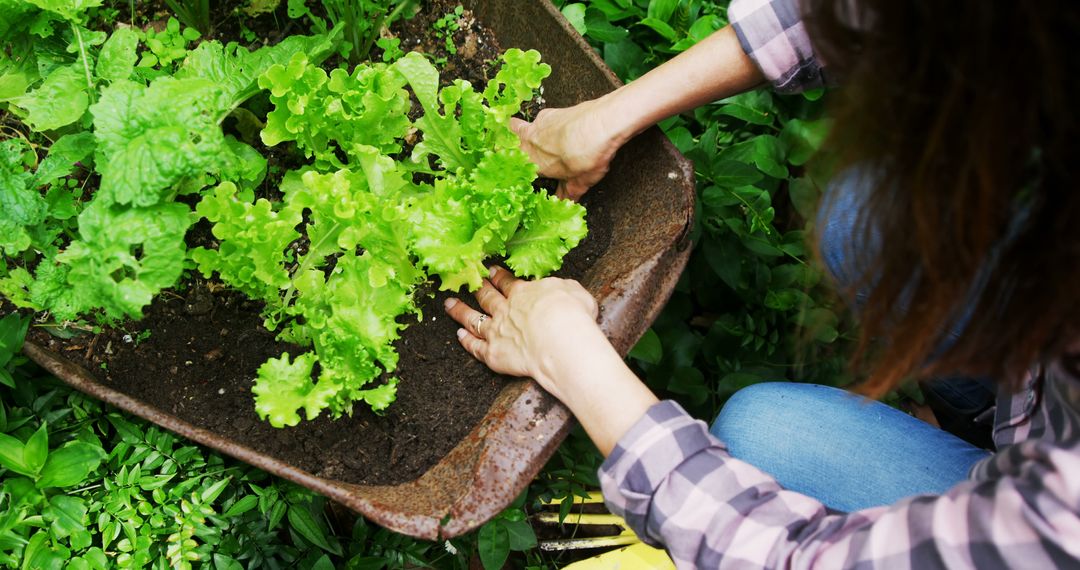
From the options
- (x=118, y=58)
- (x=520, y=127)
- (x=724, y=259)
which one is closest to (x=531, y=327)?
(x=520, y=127)

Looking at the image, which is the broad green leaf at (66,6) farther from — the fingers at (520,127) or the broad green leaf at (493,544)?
the broad green leaf at (493,544)

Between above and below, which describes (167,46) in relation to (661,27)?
above

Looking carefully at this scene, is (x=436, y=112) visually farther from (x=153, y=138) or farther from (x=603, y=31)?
(x=603, y=31)

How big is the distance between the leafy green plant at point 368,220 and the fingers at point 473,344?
84 millimetres

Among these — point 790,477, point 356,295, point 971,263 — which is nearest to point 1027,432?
point 790,477

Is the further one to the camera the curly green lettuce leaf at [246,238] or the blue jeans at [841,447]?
the blue jeans at [841,447]

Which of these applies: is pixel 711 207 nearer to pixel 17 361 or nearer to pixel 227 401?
pixel 227 401

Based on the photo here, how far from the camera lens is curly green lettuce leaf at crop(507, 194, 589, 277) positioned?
1.25m

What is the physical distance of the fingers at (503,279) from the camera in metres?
1.32

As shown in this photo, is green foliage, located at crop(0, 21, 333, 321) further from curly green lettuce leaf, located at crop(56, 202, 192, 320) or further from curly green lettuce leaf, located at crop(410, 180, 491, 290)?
curly green lettuce leaf, located at crop(410, 180, 491, 290)

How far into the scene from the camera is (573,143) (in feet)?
4.34

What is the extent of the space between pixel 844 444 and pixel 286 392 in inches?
34.2

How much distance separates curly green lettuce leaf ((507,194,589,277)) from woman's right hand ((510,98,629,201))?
0.34 feet

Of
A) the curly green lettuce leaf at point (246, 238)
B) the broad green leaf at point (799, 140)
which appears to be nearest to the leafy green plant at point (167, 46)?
the curly green lettuce leaf at point (246, 238)
